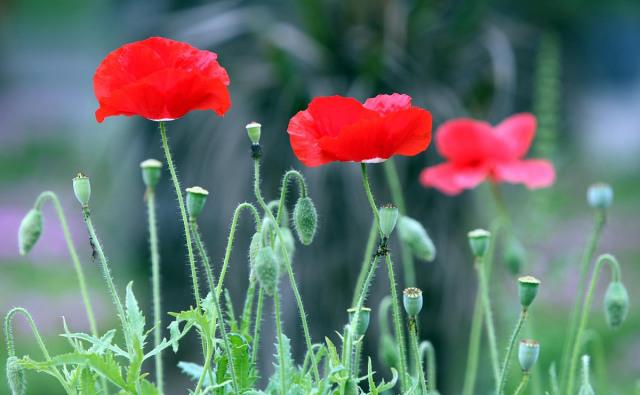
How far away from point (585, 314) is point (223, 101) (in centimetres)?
31

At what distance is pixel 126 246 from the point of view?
223cm

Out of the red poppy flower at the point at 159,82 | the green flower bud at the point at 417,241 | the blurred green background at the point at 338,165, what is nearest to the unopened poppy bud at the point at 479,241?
the green flower bud at the point at 417,241

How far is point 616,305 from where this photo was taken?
776 mm

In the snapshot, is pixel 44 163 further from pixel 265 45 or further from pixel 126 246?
pixel 265 45

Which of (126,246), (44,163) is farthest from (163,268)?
(44,163)

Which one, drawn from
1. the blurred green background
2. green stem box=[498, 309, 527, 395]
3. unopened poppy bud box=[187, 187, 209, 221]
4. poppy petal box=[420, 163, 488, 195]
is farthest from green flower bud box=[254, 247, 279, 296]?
the blurred green background

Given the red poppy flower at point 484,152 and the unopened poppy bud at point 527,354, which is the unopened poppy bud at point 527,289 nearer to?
the unopened poppy bud at point 527,354

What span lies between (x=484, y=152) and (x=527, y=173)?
0.16 feet

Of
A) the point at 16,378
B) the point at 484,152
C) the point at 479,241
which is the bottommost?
the point at 16,378

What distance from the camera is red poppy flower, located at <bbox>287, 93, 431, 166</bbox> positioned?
0.65 m

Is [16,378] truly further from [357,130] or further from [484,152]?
[484,152]

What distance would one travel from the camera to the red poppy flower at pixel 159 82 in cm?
67

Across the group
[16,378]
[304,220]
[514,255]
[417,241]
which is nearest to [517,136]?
[514,255]

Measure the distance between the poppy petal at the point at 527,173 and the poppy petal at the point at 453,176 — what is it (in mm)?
20
